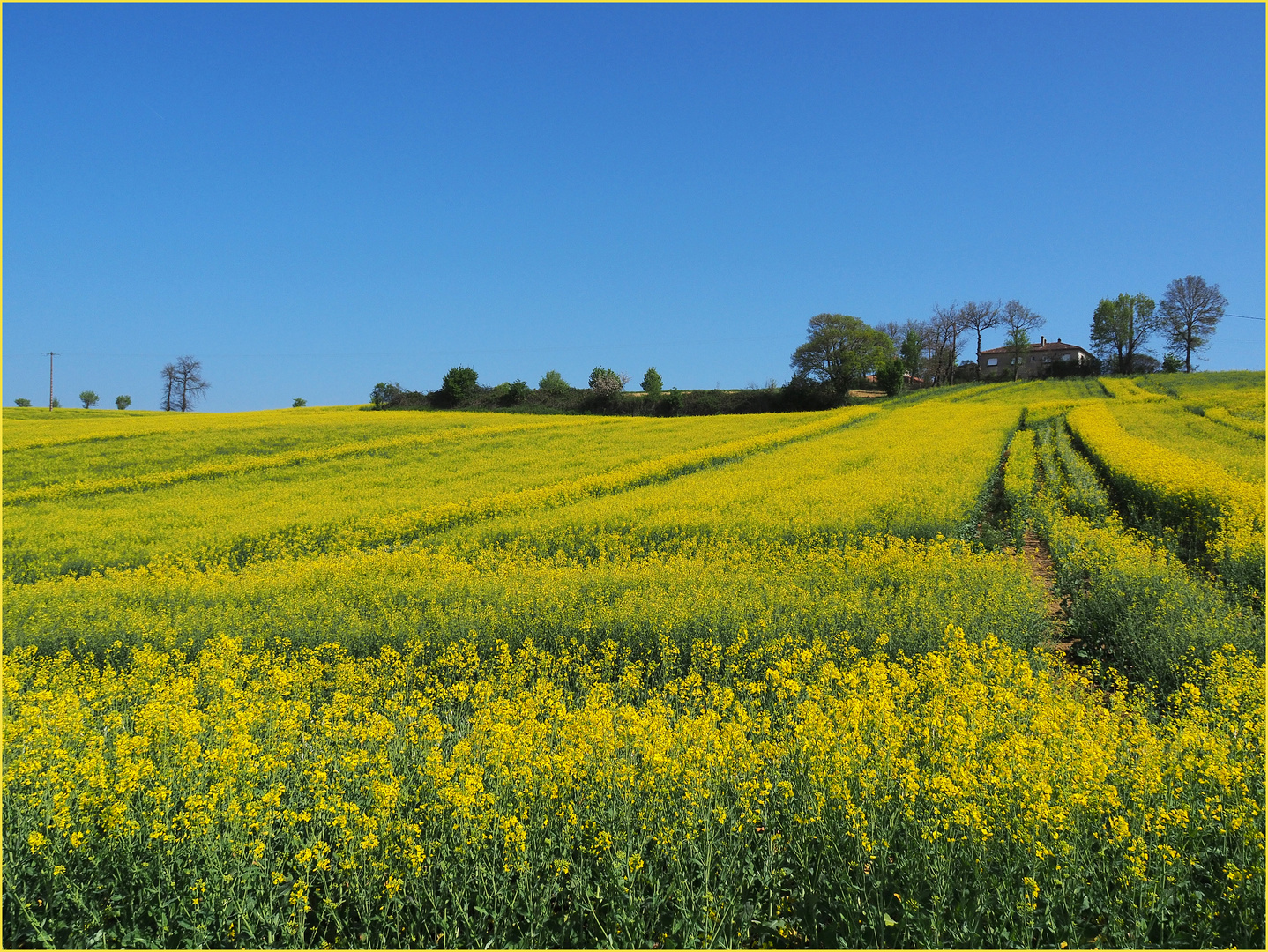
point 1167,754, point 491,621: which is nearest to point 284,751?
point 491,621

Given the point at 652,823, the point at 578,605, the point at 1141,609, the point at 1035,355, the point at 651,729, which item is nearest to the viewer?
the point at 652,823

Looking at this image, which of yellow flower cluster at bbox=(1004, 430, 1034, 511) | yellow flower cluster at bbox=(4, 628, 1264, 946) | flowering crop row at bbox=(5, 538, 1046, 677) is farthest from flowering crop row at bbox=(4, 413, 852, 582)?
yellow flower cluster at bbox=(1004, 430, 1034, 511)

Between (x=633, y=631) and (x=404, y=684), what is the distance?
103 inches

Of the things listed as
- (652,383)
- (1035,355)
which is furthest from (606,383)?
(1035,355)

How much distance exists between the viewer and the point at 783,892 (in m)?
4.03

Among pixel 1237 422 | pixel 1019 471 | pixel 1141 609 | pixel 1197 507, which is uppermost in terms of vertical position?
pixel 1237 422

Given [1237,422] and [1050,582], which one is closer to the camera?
[1050,582]

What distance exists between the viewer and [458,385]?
6581 cm

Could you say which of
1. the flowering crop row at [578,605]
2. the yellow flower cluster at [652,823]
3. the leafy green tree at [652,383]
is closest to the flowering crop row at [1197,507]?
the flowering crop row at [578,605]

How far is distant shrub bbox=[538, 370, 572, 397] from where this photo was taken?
65.8 meters

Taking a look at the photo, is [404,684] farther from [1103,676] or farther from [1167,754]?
[1103,676]

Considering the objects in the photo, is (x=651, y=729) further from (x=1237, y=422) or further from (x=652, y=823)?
(x=1237, y=422)

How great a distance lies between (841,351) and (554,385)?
31.0 m

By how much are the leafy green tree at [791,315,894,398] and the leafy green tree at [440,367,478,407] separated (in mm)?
33556
